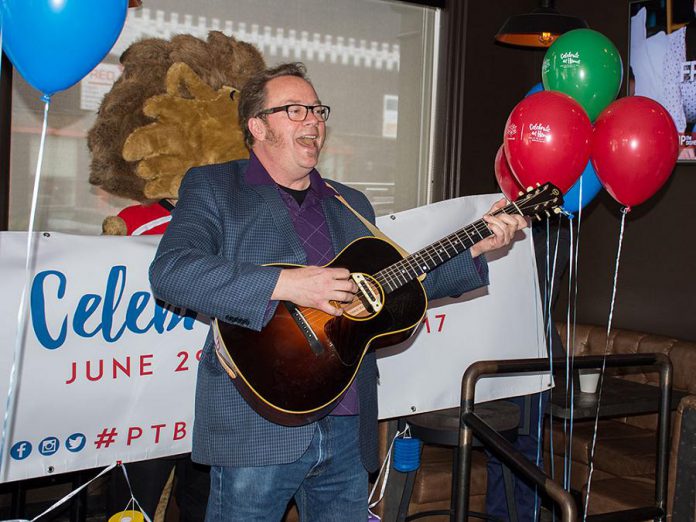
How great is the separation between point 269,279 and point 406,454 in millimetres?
1480

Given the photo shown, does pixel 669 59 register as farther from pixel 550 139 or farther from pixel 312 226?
pixel 312 226

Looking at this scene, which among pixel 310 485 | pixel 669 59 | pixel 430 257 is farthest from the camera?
pixel 669 59

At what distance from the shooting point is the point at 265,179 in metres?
2.22

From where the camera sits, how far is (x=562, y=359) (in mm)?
2342

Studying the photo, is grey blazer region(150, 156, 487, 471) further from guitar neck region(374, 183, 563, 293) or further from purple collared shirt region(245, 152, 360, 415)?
guitar neck region(374, 183, 563, 293)

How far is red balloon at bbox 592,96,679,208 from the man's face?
0.93 meters

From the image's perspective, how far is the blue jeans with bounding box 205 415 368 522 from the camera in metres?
2.05

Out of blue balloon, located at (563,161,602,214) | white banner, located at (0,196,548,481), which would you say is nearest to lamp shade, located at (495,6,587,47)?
blue balloon, located at (563,161,602,214)

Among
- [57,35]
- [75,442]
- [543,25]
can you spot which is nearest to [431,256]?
[57,35]

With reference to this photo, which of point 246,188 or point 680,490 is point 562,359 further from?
point 246,188

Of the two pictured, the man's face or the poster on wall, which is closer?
the man's face

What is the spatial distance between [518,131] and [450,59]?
2654mm

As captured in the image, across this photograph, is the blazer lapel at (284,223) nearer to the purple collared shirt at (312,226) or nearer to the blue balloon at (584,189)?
the purple collared shirt at (312,226)

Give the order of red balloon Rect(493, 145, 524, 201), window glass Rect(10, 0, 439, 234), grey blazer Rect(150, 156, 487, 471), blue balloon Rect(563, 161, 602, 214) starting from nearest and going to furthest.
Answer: grey blazer Rect(150, 156, 487, 471) < blue balloon Rect(563, 161, 602, 214) < red balloon Rect(493, 145, 524, 201) < window glass Rect(10, 0, 439, 234)
